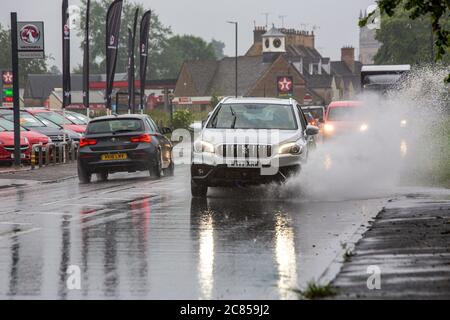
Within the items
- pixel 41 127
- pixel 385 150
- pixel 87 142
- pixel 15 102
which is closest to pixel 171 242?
pixel 87 142

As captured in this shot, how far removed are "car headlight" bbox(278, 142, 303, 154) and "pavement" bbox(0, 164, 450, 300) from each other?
2.75 feet

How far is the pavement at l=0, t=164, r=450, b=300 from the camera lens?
9.70 meters

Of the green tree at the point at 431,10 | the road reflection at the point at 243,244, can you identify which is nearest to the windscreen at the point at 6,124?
the road reflection at the point at 243,244

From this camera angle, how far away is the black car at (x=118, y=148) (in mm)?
25312

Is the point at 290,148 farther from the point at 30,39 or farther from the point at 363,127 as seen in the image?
the point at 363,127

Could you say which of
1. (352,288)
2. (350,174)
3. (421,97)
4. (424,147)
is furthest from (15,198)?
(421,97)

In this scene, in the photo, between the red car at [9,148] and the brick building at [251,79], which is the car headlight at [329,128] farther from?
the brick building at [251,79]

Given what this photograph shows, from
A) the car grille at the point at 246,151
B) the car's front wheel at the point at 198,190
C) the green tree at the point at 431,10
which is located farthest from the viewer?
the car's front wheel at the point at 198,190

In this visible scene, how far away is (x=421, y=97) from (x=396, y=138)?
11.0 meters

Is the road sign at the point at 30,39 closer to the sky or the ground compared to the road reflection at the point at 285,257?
closer to the sky

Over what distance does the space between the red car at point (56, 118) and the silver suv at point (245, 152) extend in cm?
2032

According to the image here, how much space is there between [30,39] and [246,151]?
15.7 meters

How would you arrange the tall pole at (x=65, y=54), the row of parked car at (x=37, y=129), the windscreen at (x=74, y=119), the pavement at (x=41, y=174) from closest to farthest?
the pavement at (x=41, y=174)
the row of parked car at (x=37, y=129)
the tall pole at (x=65, y=54)
the windscreen at (x=74, y=119)

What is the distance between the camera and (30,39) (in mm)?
32969
